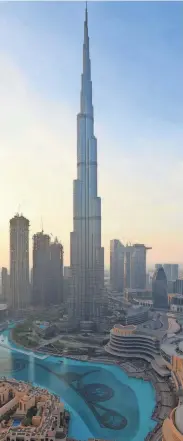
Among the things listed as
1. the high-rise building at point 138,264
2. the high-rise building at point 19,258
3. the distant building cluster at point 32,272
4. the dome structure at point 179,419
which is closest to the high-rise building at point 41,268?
the distant building cluster at point 32,272

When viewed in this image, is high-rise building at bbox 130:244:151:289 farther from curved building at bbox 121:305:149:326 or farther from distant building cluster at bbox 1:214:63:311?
curved building at bbox 121:305:149:326

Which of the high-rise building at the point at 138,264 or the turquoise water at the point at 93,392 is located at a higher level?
the high-rise building at the point at 138,264

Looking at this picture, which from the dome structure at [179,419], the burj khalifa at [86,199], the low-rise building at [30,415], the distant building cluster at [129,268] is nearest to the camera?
the dome structure at [179,419]

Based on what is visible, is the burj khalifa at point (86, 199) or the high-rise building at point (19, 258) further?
the high-rise building at point (19, 258)

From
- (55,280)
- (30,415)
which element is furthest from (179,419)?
(55,280)

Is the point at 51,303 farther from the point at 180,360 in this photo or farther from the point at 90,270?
the point at 180,360

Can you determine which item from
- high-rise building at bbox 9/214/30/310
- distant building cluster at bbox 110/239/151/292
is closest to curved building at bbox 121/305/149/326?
high-rise building at bbox 9/214/30/310

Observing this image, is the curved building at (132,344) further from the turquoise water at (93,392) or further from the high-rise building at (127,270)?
the high-rise building at (127,270)

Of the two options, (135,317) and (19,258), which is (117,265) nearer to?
(19,258)
